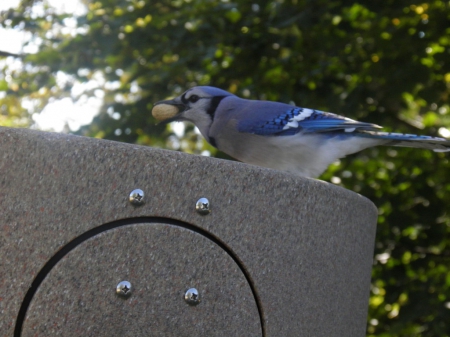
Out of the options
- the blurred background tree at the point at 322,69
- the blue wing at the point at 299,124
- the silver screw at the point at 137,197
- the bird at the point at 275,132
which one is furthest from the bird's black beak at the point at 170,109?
the silver screw at the point at 137,197

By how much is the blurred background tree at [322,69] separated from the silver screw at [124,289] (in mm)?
2527

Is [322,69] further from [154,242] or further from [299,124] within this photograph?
[154,242]

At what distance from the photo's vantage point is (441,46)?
422cm

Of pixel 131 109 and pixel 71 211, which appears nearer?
pixel 71 211

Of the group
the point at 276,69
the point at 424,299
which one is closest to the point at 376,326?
A: the point at 424,299

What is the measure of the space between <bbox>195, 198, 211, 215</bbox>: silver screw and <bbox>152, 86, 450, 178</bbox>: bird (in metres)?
1.11

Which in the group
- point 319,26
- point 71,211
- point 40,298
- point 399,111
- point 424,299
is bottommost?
point 424,299

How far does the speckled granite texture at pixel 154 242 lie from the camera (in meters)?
1.70

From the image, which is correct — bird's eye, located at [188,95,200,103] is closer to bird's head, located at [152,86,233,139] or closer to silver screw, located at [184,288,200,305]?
bird's head, located at [152,86,233,139]

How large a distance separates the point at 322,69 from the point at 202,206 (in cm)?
280

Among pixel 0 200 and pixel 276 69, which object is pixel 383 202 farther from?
pixel 0 200

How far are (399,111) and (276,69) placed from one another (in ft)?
2.99

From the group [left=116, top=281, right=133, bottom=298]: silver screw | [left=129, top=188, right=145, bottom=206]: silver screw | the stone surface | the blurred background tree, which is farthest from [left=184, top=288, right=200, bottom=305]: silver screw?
the blurred background tree

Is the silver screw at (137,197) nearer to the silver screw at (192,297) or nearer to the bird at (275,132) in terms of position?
the silver screw at (192,297)
